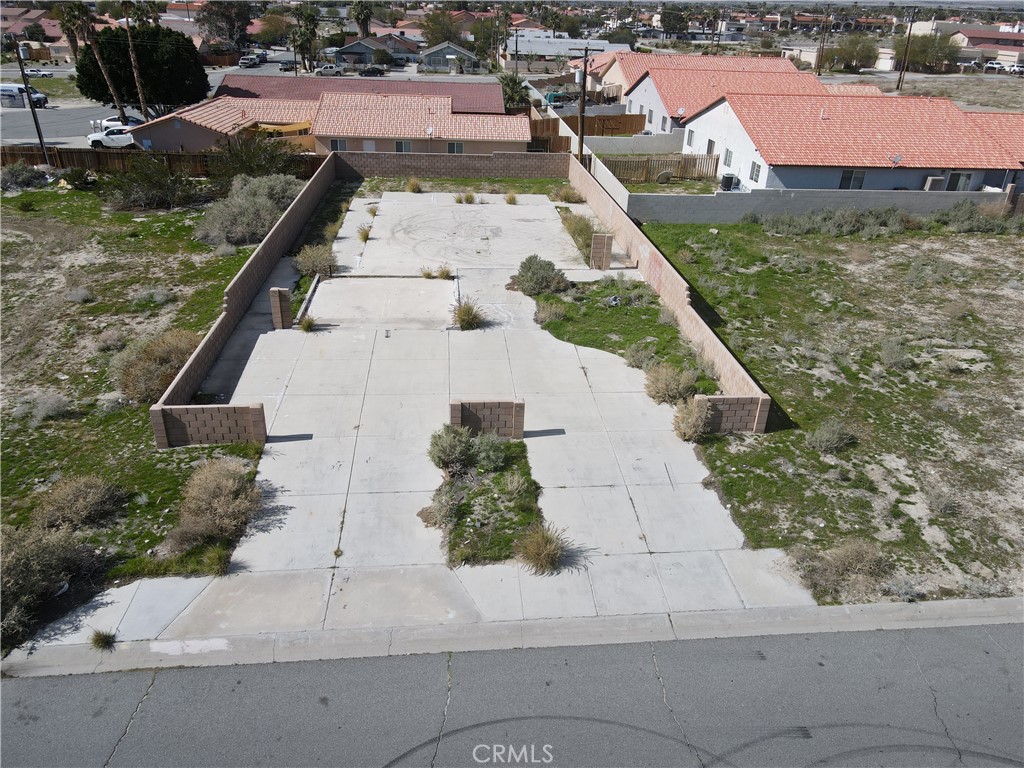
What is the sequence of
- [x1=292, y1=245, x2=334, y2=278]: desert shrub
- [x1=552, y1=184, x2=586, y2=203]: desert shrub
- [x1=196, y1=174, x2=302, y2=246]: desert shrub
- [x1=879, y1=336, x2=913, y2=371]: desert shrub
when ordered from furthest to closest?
[x1=552, y1=184, x2=586, y2=203]: desert shrub
[x1=196, y1=174, x2=302, y2=246]: desert shrub
[x1=292, y1=245, x2=334, y2=278]: desert shrub
[x1=879, y1=336, x2=913, y2=371]: desert shrub

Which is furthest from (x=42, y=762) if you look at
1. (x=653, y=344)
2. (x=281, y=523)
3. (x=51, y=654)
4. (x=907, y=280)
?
(x=907, y=280)

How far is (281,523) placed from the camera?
12930 mm

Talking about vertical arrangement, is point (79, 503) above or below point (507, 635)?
above

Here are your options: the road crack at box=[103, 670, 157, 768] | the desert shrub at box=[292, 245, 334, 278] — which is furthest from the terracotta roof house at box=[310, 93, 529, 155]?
the road crack at box=[103, 670, 157, 768]

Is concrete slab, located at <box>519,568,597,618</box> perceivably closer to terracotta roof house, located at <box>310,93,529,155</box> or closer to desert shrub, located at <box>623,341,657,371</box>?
desert shrub, located at <box>623,341,657,371</box>

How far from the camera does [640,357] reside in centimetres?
1850

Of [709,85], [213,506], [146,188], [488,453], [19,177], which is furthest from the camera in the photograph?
[709,85]

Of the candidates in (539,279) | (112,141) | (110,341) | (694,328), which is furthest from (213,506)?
(112,141)

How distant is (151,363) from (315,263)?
7.73 metres

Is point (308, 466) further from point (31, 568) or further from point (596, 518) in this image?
point (596, 518)

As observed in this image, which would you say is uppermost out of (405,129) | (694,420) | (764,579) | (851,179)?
(405,129)

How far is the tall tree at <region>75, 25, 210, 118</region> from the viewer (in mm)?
47750

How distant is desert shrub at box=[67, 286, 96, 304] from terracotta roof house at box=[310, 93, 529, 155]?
60.0 feet

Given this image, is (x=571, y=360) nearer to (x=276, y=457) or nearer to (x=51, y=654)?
(x=276, y=457)
